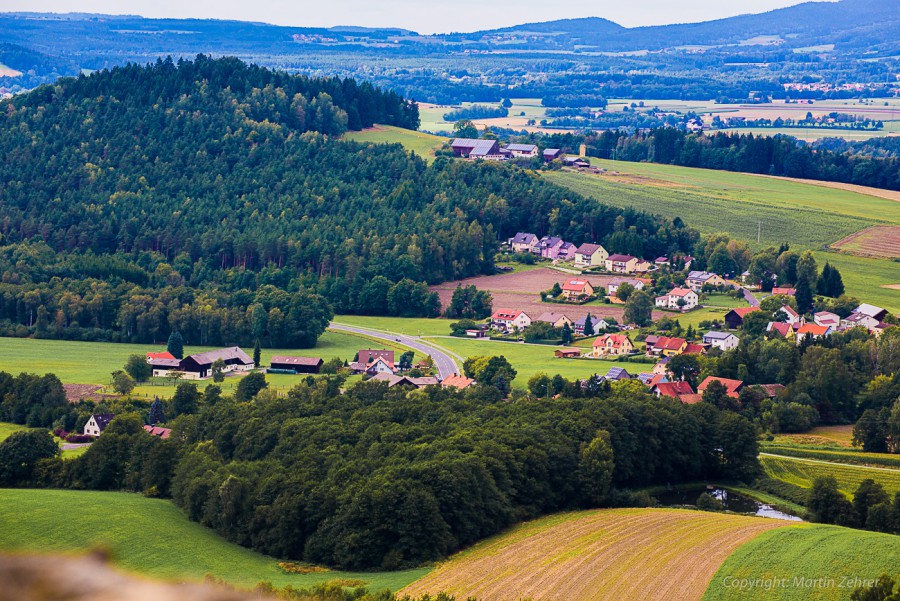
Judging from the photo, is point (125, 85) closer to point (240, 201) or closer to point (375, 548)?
point (240, 201)

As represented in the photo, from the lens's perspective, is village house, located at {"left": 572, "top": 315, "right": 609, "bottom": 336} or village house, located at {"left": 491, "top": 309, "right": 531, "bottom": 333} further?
village house, located at {"left": 491, "top": 309, "right": 531, "bottom": 333}

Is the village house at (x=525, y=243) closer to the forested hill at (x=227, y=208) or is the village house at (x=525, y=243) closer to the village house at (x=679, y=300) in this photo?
the forested hill at (x=227, y=208)

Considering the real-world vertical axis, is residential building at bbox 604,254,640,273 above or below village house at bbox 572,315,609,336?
above

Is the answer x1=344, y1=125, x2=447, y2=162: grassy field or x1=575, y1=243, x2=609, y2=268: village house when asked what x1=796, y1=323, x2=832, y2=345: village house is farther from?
x1=344, y1=125, x2=447, y2=162: grassy field

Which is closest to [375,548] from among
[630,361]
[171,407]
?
[171,407]

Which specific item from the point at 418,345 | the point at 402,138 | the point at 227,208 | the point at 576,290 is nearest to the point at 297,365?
the point at 418,345

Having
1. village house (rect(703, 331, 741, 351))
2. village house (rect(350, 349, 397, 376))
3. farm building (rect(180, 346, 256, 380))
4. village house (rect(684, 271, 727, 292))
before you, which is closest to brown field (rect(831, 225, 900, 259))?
village house (rect(684, 271, 727, 292))

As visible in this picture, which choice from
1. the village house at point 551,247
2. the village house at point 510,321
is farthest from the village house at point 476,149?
the village house at point 510,321
